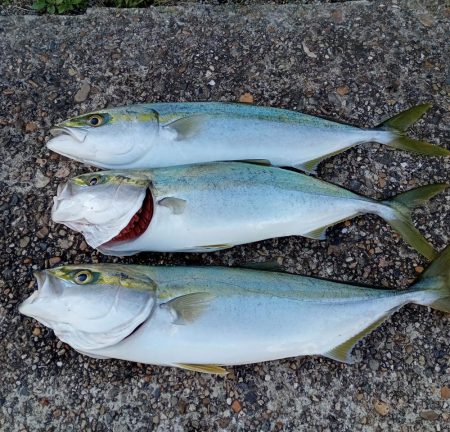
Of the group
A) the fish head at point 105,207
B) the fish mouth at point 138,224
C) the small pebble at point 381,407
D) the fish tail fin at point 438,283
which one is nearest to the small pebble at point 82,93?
the fish head at point 105,207

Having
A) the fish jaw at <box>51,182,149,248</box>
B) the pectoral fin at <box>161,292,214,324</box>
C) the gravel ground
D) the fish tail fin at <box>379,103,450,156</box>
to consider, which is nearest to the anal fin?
the gravel ground

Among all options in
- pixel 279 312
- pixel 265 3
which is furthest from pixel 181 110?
pixel 265 3

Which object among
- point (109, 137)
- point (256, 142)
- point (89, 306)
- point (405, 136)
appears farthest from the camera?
point (405, 136)

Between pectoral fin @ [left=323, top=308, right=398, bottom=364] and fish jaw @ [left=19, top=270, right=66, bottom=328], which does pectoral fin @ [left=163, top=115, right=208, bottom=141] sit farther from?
pectoral fin @ [left=323, top=308, right=398, bottom=364]

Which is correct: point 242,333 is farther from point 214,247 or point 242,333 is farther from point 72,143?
point 72,143

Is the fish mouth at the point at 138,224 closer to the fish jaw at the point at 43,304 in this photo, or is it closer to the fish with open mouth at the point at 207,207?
the fish with open mouth at the point at 207,207

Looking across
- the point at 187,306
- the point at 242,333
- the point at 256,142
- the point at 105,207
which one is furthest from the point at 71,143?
the point at 242,333

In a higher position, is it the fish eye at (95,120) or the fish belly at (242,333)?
the fish eye at (95,120)
